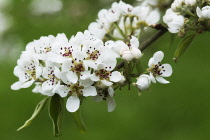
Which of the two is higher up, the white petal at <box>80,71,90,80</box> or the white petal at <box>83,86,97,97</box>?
the white petal at <box>80,71,90,80</box>

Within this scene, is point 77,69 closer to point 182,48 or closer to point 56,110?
point 56,110

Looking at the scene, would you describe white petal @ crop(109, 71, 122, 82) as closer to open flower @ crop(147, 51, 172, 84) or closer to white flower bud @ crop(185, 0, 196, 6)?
open flower @ crop(147, 51, 172, 84)

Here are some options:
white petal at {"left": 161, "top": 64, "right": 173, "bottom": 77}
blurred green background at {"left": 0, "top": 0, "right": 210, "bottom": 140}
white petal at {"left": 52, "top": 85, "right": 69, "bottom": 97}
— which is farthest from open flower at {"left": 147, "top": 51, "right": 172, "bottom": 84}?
blurred green background at {"left": 0, "top": 0, "right": 210, "bottom": 140}

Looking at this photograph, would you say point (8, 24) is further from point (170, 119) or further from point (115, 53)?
point (115, 53)

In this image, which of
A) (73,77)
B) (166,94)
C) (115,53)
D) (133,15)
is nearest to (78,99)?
(73,77)

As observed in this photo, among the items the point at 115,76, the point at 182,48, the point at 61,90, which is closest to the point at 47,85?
the point at 61,90

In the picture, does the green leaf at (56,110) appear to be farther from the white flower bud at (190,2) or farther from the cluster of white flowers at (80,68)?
the white flower bud at (190,2)
